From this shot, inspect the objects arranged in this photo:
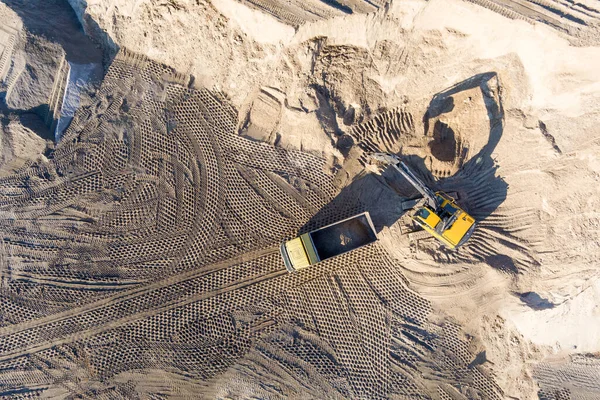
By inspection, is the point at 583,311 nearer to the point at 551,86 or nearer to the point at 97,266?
the point at 551,86

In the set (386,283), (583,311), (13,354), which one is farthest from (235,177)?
(583,311)

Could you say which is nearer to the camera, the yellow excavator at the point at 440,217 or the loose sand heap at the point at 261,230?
the yellow excavator at the point at 440,217

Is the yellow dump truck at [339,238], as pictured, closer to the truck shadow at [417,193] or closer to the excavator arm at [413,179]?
the truck shadow at [417,193]

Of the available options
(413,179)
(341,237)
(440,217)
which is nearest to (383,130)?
(413,179)

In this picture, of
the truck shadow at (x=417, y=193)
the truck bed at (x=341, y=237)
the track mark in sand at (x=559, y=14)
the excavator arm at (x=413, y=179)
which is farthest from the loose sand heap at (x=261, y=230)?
the track mark in sand at (x=559, y=14)

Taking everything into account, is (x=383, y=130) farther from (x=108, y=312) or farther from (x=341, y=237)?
(x=108, y=312)

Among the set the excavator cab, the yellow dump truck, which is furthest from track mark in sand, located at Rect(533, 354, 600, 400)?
the yellow dump truck
